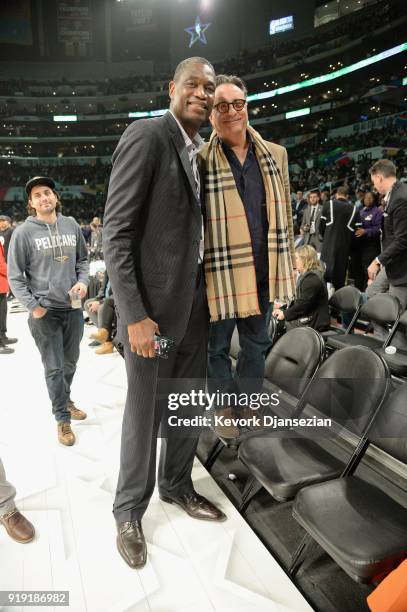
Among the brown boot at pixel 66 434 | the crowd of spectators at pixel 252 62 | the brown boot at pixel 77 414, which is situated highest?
the crowd of spectators at pixel 252 62

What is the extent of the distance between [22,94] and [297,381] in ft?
110

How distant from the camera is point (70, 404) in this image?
3070mm

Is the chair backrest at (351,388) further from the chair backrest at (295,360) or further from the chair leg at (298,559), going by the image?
the chair leg at (298,559)

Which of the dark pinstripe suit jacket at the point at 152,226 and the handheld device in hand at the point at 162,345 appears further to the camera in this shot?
the handheld device in hand at the point at 162,345

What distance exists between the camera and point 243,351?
209 cm

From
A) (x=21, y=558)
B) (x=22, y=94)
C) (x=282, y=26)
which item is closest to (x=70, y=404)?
(x=21, y=558)

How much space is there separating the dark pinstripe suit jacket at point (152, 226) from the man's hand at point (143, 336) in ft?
0.10

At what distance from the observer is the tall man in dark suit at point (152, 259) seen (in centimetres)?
145

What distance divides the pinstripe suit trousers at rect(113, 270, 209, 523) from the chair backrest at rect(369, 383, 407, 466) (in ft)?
2.46

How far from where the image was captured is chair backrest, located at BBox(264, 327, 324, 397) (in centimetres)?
218

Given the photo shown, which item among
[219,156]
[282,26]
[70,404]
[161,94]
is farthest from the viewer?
[161,94]

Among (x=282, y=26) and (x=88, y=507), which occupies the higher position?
(x=282, y=26)

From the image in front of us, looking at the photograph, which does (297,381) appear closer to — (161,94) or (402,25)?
(402,25)

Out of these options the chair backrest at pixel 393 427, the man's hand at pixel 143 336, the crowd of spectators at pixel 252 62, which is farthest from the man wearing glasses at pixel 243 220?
the crowd of spectators at pixel 252 62
